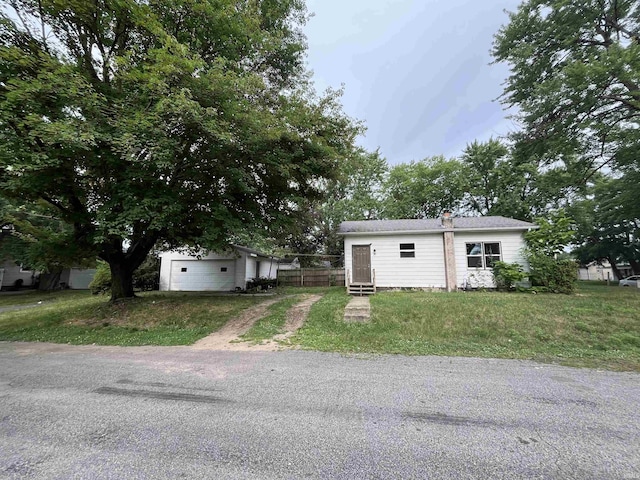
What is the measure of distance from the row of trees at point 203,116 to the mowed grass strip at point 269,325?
7.97ft

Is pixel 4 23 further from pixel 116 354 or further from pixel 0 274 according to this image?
pixel 0 274

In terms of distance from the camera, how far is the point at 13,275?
2133 centimetres

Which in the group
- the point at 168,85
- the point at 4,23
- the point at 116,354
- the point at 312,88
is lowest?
the point at 116,354

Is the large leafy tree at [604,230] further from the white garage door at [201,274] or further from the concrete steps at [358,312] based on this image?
the white garage door at [201,274]

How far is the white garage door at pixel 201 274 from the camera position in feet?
61.8

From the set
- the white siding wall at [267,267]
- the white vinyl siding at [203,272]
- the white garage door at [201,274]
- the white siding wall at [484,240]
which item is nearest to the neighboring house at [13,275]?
the white vinyl siding at [203,272]

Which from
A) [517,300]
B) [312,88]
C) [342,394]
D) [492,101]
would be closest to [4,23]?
[312,88]

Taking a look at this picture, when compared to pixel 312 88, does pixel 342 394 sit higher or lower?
lower

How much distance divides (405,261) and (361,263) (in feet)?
6.62

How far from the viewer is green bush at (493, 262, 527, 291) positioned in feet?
38.5

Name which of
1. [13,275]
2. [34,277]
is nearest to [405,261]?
[34,277]

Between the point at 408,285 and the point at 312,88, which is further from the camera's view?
the point at 408,285

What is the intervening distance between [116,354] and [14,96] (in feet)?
20.3

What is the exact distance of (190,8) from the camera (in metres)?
8.10
